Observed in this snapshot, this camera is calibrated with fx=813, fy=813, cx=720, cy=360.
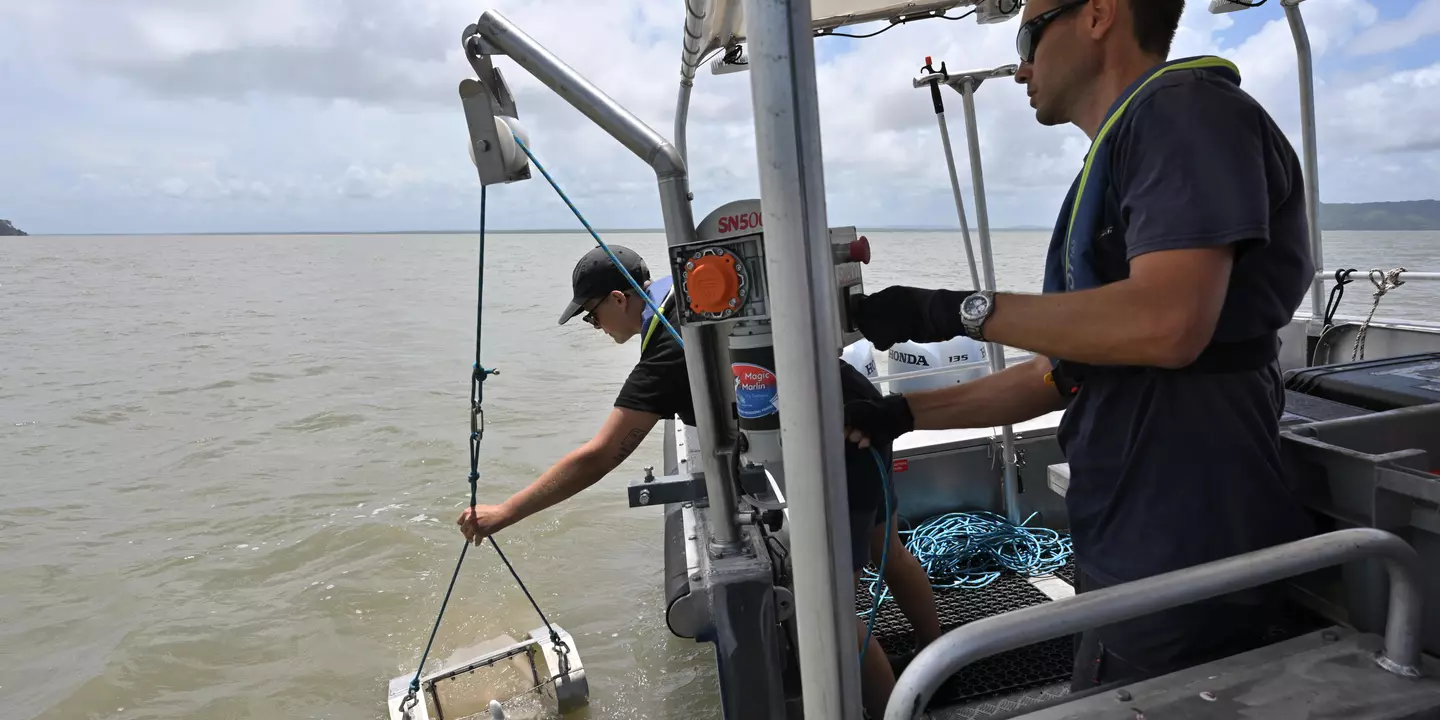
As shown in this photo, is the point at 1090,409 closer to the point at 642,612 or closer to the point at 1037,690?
the point at 1037,690

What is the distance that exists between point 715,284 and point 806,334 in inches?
12.9

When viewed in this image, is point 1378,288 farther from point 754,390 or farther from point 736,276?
point 736,276

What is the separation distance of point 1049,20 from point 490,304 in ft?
81.3

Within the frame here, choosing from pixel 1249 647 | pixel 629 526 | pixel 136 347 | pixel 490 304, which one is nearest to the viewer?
pixel 1249 647

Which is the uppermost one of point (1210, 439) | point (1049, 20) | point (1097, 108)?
point (1049, 20)

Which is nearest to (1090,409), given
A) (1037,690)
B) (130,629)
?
(1037,690)

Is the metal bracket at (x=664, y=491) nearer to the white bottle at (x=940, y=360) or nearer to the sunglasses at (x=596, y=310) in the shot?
the sunglasses at (x=596, y=310)

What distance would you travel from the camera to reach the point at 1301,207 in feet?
3.91

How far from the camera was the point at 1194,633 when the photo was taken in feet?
4.22

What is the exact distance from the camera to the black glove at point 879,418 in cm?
147

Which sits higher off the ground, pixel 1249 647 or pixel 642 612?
pixel 1249 647

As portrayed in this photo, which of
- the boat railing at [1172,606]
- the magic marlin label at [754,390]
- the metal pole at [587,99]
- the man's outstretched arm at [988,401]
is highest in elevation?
the metal pole at [587,99]

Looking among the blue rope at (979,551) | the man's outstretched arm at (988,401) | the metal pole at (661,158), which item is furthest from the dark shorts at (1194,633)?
the blue rope at (979,551)

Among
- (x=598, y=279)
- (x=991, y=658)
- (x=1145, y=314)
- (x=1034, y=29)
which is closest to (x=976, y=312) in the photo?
(x=1145, y=314)
